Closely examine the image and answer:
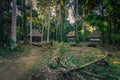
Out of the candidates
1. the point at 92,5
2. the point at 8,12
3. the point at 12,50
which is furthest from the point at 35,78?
the point at 92,5

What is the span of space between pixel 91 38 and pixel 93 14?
25612 mm

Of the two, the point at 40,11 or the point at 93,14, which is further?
the point at 40,11

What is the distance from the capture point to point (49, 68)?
24.6 ft

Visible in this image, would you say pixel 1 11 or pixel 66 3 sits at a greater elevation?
pixel 66 3

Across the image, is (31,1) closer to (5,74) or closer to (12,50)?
(12,50)

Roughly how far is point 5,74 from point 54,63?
8.42ft

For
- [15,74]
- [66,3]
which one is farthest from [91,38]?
[15,74]

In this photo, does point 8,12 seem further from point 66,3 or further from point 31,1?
point 66,3

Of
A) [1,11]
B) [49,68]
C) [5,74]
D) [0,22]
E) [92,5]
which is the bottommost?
[5,74]

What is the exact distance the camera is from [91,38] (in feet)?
178

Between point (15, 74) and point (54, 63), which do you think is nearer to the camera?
point (54, 63)

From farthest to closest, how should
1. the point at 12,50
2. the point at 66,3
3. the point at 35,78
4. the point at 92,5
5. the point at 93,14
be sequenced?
the point at 66,3
the point at 92,5
the point at 93,14
the point at 12,50
the point at 35,78

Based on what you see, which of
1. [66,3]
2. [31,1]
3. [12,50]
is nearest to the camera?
[12,50]

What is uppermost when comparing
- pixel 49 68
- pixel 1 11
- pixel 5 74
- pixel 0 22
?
pixel 1 11
